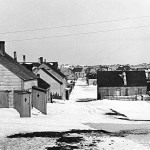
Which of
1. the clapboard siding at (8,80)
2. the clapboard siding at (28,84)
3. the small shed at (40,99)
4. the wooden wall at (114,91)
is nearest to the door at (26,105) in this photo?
the small shed at (40,99)

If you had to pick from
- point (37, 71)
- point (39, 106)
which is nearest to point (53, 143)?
point (39, 106)

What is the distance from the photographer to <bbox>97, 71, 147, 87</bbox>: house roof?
58531 millimetres

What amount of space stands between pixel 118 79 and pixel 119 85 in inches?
66.8

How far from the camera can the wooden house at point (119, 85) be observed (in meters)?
57.8

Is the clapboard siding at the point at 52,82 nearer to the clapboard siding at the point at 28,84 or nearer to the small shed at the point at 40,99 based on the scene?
the clapboard siding at the point at 28,84

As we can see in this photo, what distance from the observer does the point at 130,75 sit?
2422 inches

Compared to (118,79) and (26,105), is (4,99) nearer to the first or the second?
(26,105)

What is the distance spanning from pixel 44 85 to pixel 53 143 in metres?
29.1

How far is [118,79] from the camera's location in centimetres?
5969

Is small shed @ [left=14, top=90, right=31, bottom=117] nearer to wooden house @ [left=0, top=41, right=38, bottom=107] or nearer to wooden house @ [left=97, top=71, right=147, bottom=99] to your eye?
wooden house @ [left=0, top=41, right=38, bottom=107]

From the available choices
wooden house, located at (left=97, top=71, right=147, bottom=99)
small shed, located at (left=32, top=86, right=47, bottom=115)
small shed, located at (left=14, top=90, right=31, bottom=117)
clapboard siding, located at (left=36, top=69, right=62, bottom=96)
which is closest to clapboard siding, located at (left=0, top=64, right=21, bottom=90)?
small shed, located at (left=32, top=86, right=47, bottom=115)

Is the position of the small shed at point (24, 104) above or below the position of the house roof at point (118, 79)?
below

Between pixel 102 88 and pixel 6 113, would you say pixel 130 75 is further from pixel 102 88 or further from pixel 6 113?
pixel 6 113

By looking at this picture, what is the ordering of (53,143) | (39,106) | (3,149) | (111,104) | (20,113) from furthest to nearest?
(111,104)
(39,106)
(20,113)
(53,143)
(3,149)
